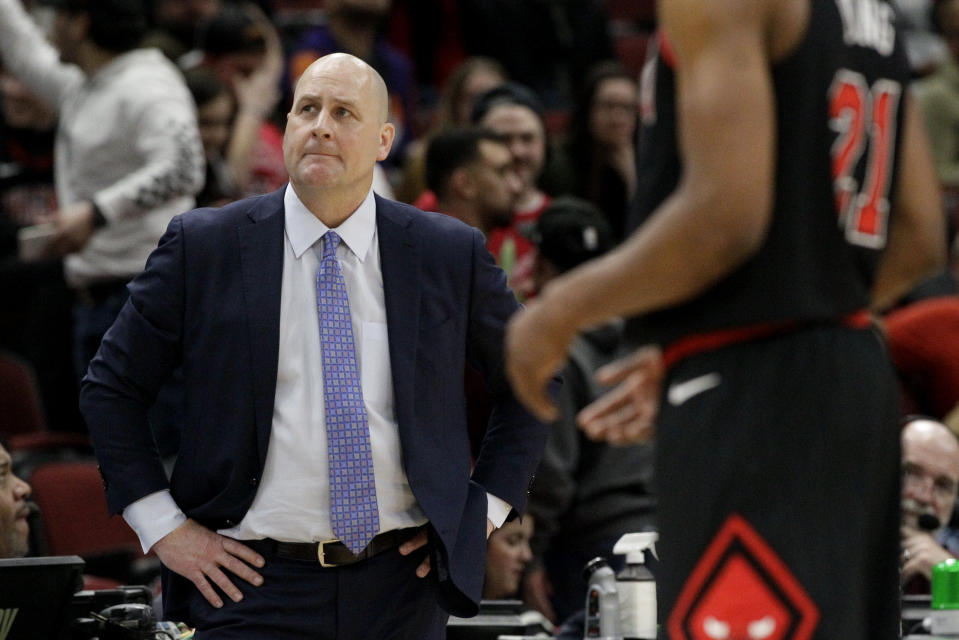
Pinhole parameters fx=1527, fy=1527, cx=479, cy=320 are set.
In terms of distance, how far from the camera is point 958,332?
19.4ft

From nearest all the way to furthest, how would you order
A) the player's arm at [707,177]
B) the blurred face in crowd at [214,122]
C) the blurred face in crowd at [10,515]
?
the player's arm at [707,177], the blurred face in crowd at [10,515], the blurred face in crowd at [214,122]

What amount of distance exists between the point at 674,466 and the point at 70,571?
1.77m

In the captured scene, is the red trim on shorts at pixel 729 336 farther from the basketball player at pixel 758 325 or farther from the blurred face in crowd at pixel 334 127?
the blurred face in crowd at pixel 334 127

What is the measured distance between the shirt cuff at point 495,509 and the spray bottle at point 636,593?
0.57m

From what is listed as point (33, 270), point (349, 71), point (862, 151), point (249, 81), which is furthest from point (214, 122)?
point (862, 151)

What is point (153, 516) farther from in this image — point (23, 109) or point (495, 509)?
point (23, 109)

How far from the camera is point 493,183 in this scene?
21.4ft

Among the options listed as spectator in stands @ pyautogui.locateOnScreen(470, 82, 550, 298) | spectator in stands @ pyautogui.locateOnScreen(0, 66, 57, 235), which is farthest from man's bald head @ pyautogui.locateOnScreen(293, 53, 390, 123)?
spectator in stands @ pyautogui.locateOnScreen(0, 66, 57, 235)

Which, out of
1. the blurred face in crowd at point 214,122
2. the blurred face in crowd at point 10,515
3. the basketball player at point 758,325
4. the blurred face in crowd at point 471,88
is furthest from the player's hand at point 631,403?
the blurred face in crowd at point 471,88

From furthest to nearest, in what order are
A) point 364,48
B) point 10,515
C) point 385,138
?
point 364,48, point 10,515, point 385,138

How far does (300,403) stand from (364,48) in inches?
202

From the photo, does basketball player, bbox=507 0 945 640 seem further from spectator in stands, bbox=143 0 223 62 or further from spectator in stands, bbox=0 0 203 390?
spectator in stands, bbox=143 0 223 62

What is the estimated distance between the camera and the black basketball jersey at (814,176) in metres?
2.28

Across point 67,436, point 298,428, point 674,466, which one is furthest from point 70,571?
point 67,436
